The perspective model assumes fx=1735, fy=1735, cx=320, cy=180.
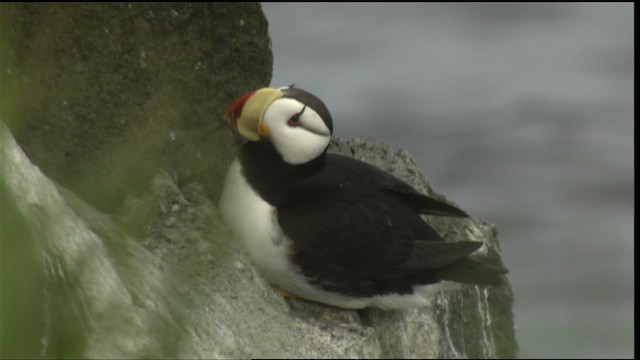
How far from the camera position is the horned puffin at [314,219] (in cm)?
651

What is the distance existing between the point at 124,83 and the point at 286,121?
66cm

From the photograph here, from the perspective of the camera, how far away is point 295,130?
654 cm

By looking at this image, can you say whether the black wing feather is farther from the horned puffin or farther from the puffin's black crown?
the puffin's black crown

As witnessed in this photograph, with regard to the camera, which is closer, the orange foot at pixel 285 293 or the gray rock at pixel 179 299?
the gray rock at pixel 179 299

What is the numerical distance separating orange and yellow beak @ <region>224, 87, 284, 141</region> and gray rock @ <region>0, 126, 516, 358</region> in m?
0.31

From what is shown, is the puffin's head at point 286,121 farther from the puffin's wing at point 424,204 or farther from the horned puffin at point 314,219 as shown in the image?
the puffin's wing at point 424,204

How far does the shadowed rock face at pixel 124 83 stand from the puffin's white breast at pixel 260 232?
0.18 metres

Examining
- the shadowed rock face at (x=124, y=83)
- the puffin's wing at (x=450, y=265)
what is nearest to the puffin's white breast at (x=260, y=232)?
the shadowed rock face at (x=124, y=83)

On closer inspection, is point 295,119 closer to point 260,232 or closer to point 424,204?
point 260,232

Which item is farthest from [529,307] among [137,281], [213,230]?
[137,281]

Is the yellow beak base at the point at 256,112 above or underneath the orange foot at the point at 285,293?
above

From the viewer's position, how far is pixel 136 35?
6.27 m

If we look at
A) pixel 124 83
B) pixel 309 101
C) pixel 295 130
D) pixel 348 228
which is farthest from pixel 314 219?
pixel 124 83

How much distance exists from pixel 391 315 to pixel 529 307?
2980 mm
